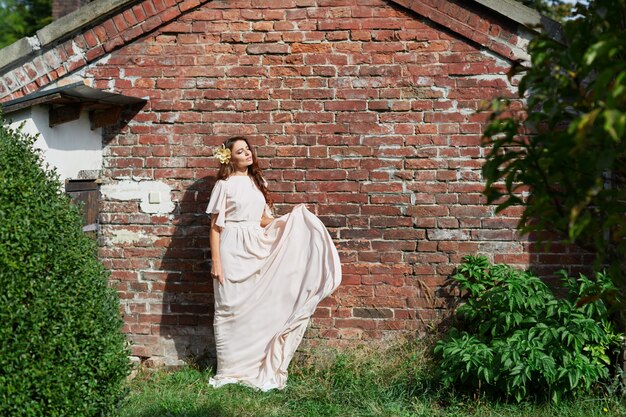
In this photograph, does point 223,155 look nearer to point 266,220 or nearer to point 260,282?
point 266,220

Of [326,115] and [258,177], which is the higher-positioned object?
[326,115]

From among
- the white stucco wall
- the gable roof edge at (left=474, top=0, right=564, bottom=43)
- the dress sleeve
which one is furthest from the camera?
the dress sleeve

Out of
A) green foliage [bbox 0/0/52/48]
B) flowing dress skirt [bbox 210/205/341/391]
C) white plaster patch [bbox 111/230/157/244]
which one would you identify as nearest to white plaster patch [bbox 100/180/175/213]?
white plaster patch [bbox 111/230/157/244]

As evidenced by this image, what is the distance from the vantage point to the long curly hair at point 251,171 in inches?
245

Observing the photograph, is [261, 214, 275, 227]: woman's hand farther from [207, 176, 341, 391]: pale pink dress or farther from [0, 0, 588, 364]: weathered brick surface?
[0, 0, 588, 364]: weathered brick surface

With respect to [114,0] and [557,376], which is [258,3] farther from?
[557,376]

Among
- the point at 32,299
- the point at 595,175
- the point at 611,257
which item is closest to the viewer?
the point at 595,175

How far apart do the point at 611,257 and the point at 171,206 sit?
4519mm

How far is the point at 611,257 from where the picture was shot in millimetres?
2730

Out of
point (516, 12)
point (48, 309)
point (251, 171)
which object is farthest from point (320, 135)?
point (48, 309)

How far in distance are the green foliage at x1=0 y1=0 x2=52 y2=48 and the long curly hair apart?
1726cm

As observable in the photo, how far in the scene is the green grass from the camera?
5.41 metres

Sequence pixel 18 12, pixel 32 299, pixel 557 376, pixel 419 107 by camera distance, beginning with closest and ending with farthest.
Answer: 1. pixel 32 299
2. pixel 557 376
3. pixel 419 107
4. pixel 18 12

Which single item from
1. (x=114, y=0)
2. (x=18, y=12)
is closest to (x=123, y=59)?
(x=114, y=0)
